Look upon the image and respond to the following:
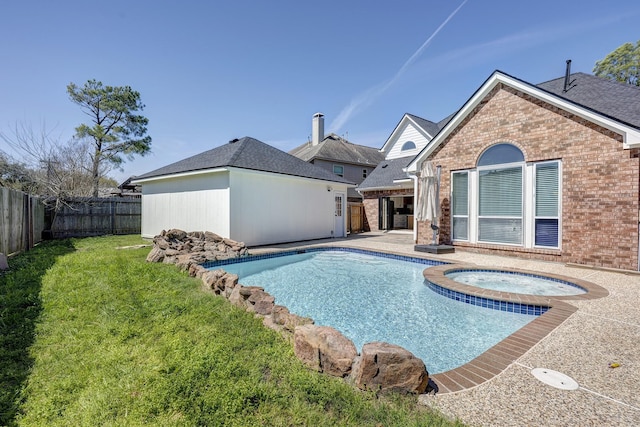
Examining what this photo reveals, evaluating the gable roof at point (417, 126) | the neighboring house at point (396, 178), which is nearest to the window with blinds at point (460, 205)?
the neighboring house at point (396, 178)

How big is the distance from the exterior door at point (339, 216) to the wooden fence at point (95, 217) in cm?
1316

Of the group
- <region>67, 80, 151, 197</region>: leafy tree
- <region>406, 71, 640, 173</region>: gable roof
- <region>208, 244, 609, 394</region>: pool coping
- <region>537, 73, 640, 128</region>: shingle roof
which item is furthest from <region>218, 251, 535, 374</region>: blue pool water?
<region>67, 80, 151, 197</region>: leafy tree

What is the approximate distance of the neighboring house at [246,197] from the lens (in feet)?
39.0

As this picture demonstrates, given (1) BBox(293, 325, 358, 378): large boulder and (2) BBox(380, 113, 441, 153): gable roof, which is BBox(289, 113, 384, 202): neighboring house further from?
(1) BBox(293, 325, 358, 378): large boulder

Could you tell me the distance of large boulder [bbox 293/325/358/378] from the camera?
9.66 feet

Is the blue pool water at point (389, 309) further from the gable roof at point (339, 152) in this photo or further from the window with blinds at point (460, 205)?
the gable roof at point (339, 152)

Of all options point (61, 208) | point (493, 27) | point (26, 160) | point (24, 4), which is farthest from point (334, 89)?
point (26, 160)

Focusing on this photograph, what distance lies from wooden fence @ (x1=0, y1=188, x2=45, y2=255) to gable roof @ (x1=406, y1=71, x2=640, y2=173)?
14847 mm

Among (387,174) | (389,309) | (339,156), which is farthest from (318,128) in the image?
(389,309)

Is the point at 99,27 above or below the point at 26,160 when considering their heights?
above

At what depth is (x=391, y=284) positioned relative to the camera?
25.4 ft

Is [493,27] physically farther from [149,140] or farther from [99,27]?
[149,140]

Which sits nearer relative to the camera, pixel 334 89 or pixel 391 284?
pixel 391 284

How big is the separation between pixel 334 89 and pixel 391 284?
49.2ft
